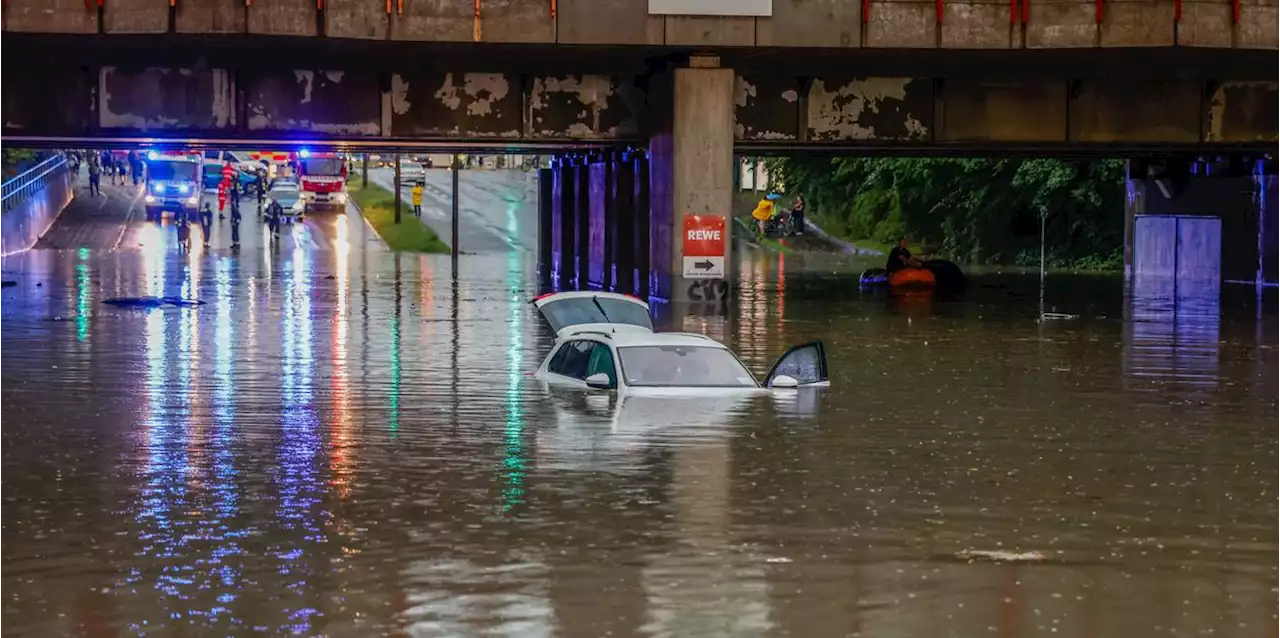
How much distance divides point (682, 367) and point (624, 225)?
2911 cm

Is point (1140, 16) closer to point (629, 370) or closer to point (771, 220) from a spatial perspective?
point (629, 370)

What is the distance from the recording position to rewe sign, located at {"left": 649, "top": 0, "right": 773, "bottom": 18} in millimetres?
40031

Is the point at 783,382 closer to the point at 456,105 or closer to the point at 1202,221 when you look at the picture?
the point at 456,105

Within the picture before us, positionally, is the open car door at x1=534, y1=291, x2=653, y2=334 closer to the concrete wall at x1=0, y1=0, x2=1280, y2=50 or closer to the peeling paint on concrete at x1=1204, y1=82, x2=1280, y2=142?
the concrete wall at x1=0, y1=0, x2=1280, y2=50

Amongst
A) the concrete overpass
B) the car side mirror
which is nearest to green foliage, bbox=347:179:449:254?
the concrete overpass

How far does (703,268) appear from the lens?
4391 cm

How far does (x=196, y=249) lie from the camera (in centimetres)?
7538

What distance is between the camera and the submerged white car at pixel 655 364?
74.5ft

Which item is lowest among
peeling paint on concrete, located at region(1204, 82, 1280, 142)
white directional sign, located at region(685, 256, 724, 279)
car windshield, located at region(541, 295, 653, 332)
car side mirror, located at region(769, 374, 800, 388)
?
car side mirror, located at region(769, 374, 800, 388)

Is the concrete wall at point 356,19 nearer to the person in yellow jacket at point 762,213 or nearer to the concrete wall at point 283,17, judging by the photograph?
the concrete wall at point 283,17

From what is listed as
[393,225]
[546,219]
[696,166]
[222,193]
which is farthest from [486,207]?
[696,166]

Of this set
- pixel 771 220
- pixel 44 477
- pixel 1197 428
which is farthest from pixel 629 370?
pixel 771 220

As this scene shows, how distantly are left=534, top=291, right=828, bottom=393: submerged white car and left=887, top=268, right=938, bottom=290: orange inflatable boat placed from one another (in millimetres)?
27966

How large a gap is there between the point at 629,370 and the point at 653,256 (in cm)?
2341
